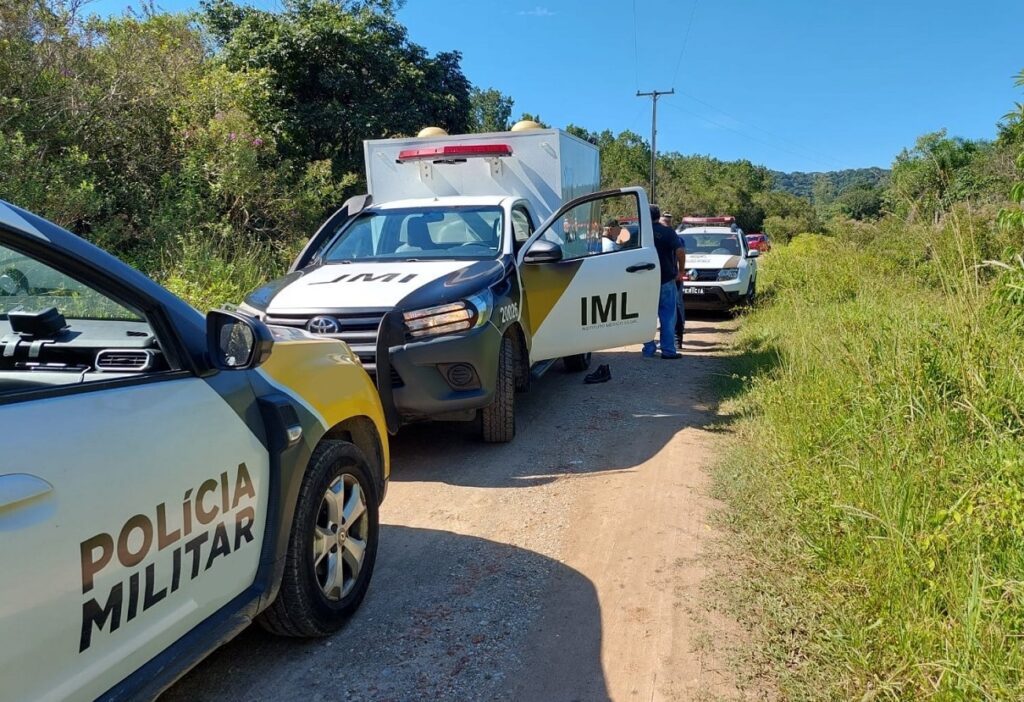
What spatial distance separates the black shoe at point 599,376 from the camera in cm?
827

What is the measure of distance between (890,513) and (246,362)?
270cm

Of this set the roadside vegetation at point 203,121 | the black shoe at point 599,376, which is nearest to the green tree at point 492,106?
the roadside vegetation at point 203,121

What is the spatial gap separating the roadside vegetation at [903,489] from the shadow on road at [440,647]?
0.80 meters

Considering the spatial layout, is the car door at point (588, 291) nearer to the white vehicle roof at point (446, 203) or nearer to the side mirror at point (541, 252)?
the side mirror at point (541, 252)

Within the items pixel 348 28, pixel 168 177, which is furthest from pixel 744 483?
pixel 348 28

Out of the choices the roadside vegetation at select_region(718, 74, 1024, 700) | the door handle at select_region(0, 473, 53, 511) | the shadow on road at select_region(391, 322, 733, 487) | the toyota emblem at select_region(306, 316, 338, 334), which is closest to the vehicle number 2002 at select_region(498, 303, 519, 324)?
the shadow on road at select_region(391, 322, 733, 487)

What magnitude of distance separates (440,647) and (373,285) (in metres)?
2.96

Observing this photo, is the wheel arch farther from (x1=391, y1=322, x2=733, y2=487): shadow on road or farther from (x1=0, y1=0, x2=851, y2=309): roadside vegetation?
(x1=0, y1=0, x2=851, y2=309): roadside vegetation

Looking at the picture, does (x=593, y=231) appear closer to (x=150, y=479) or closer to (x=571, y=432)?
(x=571, y=432)

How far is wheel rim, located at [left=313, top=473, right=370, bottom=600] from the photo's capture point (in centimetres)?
311

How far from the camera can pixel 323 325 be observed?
520 centimetres

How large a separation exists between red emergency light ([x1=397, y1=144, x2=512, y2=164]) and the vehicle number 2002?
306cm

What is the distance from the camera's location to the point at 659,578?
148 inches

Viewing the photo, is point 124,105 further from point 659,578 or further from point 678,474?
point 659,578
